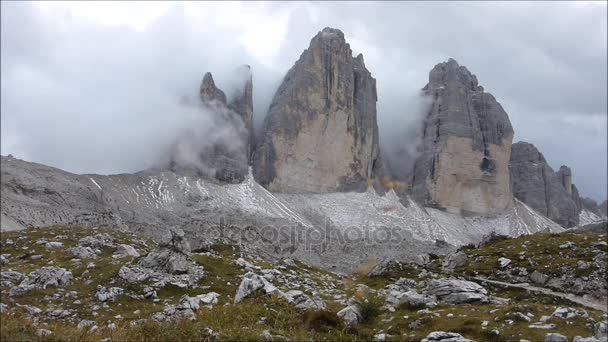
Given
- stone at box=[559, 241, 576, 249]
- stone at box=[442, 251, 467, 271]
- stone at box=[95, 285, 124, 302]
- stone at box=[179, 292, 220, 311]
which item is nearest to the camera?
stone at box=[179, 292, 220, 311]

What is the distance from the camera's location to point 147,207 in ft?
598

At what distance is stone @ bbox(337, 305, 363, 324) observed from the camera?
2422 cm

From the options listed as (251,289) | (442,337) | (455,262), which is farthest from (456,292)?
(455,262)

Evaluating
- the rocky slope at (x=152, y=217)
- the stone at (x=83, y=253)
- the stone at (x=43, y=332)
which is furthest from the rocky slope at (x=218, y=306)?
the rocky slope at (x=152, y=217)

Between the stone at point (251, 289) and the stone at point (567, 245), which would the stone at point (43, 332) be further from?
the stone at point (567, 245)

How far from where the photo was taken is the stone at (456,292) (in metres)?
34.3

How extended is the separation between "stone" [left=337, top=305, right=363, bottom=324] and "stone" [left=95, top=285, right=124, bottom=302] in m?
14.0

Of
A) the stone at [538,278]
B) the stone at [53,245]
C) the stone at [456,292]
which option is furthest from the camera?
the stone at [538,278]

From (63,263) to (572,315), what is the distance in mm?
35142

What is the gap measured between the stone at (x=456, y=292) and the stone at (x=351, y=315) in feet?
35.5

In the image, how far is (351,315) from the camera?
25031 millimetres

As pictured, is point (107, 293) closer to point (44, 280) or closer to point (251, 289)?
point (44, 280)

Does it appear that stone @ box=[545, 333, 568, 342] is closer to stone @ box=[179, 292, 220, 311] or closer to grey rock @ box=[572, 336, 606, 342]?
grey rock @ box=[572, 336, 606, 342]

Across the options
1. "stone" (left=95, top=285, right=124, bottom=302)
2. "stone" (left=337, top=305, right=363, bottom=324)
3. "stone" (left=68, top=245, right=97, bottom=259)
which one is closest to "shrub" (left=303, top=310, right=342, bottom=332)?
"stone" (left=337, top=305, right=363, bottom=324)
